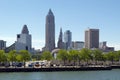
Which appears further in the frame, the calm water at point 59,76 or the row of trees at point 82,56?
the row of trees at point 82,56

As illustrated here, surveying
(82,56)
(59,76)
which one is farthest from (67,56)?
(59,76)

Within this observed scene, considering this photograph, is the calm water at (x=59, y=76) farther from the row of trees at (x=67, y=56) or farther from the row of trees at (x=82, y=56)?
the row of trees at (x=82, y=56)

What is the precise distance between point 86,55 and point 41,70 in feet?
107

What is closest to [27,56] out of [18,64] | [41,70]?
[18,64]

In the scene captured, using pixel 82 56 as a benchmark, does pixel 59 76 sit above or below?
below

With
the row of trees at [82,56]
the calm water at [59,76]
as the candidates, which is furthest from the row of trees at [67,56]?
the calm water at [59,76]

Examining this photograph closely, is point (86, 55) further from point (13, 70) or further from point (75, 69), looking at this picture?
point (13, 70)

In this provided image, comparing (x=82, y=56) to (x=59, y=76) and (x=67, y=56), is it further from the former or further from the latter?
(x=59, y=76)

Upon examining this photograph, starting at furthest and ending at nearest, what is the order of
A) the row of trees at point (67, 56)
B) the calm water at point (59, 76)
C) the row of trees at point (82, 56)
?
the row of trees at point (82, 56), the row of trees at point (67, 56), the calm water at point (59, 76)

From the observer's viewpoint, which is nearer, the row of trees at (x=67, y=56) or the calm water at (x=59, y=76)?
the calm water at (x=59, y=76)

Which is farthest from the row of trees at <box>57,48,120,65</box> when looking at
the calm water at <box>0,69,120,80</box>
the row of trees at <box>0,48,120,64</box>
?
the calm water at <box>0,69,120,80</box>

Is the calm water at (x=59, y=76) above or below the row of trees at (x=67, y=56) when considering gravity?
below

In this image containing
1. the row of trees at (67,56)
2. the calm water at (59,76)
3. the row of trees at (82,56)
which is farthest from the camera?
the row of trees at (82,56)

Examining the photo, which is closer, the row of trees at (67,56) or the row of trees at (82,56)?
the row of trees at (67,56)
